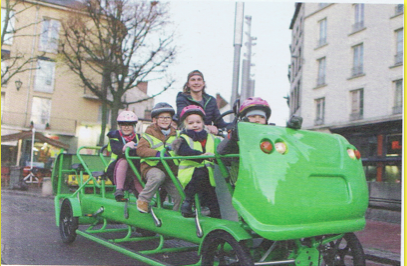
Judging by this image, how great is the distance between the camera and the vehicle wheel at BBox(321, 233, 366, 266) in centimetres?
277

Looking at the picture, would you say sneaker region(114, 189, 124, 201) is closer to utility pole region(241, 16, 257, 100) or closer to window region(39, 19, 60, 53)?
utility pole region(241, 16, 257, 100)

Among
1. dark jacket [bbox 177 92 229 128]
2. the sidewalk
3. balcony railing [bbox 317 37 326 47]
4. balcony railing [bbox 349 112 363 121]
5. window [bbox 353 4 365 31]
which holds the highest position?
balcony railing [bbox 317 37 326 47]

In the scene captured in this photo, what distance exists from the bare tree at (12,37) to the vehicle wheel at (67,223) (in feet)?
7.81

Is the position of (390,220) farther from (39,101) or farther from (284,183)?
(39,101)

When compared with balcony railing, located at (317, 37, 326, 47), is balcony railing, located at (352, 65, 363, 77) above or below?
below

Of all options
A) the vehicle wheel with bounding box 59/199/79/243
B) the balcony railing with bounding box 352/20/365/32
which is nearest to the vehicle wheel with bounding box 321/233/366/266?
the vehicle wheel with bounding box 59/199/79/243

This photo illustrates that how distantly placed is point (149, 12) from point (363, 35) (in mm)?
4965

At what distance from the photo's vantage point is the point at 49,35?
10.1 meters

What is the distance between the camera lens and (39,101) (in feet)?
27.4

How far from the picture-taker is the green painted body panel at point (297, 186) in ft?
7.37

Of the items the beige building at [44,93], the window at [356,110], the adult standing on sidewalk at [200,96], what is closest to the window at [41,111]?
the beige building at [44,93]

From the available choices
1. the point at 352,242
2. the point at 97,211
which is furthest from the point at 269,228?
the point at 97,211

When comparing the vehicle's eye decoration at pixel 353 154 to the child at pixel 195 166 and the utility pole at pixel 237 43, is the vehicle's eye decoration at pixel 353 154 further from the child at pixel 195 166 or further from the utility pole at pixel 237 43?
the utility pole at pixel 237 43

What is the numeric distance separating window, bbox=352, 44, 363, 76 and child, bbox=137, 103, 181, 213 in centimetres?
574
